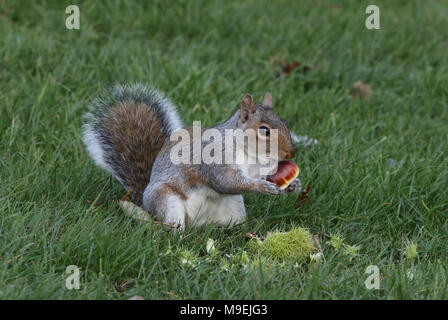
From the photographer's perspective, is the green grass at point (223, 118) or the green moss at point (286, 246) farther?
the green moss at point (286, 246)

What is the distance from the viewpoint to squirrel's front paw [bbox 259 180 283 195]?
214 cm

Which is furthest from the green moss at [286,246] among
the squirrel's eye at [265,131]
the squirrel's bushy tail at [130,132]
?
the squirrel's bushy tail at [130,132]

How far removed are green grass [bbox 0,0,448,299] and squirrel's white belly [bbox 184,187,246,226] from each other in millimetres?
55

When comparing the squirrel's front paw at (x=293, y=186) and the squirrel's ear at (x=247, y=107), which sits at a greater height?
the squirrel's ear at (x=247, y=107)

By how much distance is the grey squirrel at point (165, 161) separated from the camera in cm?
219

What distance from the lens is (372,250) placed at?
228cm

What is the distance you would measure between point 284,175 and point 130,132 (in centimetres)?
61

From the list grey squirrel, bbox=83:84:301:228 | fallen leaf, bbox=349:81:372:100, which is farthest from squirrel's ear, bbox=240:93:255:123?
fallen leaf, bbox=349:81:372:100

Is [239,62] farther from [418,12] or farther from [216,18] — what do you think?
[418,12]

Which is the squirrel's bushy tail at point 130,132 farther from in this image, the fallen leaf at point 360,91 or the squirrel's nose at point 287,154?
the fallen leaf at point 360,91

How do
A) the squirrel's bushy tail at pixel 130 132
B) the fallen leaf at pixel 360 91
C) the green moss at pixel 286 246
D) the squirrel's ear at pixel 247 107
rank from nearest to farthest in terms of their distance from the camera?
the green moss at pixel 286 246 → the squirrel's ear at pixel 247 107 → the squirrel's bushy tail at pixel 130 132 → the fallen leaf at pixel 360 91

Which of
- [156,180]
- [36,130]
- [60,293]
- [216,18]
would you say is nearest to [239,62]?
[216,18]

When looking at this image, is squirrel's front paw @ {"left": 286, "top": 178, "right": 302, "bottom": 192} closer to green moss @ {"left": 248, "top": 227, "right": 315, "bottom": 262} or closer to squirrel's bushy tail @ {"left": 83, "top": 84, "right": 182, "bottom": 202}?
green moss @ {"left": 248, "top": 227, "right": 315, "bottom": 262}

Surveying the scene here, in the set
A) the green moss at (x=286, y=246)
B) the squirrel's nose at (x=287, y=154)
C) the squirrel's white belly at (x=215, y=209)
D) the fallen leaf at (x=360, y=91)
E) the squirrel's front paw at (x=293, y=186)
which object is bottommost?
the green moss at (x=286, y=246)
